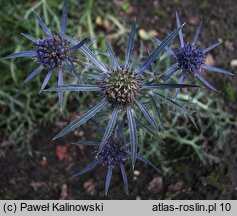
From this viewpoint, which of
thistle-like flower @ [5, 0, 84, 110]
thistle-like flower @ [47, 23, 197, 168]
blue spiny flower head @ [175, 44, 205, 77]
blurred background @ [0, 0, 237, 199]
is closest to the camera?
thistle-like flower @ [47, 23, 197, 168]

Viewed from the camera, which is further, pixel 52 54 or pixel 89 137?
pixel 89 137

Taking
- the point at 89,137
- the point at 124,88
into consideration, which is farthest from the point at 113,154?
the point at 89,137

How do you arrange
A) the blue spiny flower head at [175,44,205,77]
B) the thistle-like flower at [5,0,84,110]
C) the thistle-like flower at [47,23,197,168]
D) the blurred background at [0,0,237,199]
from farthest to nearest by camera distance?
the blurred background at [0,0,237,199] → the blue spiny flower head at [175,44,205,77] → the thistle-like flower at [5,0,84,110] → the thistle-like flower at [47,23,197,168]

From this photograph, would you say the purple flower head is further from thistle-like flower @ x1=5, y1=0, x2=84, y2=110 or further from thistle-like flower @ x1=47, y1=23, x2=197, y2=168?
thistle-like flower @ x1=47, y1=23, x2=197, y2=168

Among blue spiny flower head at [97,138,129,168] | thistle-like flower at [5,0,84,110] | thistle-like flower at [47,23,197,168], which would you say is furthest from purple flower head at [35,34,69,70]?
blue spiny flower head at [97,138,129,168]

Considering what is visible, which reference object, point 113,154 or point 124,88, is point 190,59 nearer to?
point 124,88

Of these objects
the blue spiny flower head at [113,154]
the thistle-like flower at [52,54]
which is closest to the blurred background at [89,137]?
the blue spiny flower head at [113,154]
